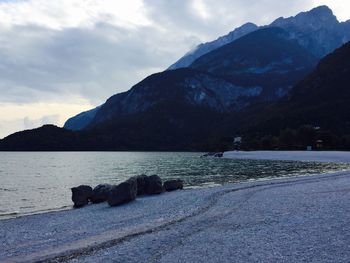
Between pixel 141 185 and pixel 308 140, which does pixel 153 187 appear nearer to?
pixel 141 185

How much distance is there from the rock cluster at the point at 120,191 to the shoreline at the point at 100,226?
1.20m

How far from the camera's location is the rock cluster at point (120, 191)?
1328 inches

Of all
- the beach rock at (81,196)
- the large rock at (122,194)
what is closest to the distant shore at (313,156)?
the large rock at (122,194)

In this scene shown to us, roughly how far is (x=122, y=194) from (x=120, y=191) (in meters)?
0.51

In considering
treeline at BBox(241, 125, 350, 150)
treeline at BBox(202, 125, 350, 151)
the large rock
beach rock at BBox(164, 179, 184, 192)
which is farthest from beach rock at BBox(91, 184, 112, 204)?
treeline at BBox(241, 125, 350, 150)

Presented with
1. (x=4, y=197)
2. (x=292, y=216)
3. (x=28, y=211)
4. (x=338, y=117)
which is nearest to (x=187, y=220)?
(x=292, y=216)

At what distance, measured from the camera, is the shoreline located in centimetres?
1791

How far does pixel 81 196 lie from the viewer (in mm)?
37250

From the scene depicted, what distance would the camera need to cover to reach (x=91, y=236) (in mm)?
21266

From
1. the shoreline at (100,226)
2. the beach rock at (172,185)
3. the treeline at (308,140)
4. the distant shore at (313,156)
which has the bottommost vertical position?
the shoreline at (100,226)

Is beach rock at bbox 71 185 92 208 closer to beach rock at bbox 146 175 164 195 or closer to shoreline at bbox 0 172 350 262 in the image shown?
shoreline at bbox 0 172 350 262

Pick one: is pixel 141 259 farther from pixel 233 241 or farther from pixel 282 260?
pixel 282 260

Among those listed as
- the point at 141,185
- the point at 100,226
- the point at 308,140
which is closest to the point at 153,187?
the point at 141,185

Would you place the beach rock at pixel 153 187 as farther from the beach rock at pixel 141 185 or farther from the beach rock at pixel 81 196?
the beach rock at pixel 81 196
